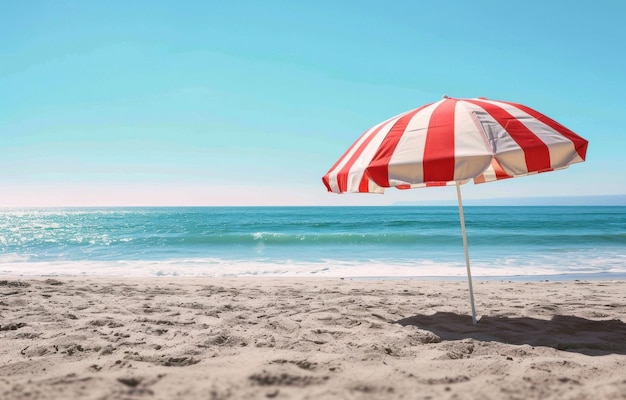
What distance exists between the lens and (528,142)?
2.91 m

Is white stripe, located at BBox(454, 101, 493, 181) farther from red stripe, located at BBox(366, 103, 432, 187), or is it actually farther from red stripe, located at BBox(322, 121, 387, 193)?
red stripe, located at BBox(322, 121, 387, 193)

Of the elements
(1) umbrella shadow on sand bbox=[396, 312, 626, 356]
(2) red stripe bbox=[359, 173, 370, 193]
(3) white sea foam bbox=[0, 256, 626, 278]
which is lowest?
(3) white sea foam bbox=[0, 256, 626, 278]

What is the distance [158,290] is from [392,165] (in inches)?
180

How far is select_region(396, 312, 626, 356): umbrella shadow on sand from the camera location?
3209 millimetres

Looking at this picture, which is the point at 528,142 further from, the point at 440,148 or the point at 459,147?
the point at 440,148

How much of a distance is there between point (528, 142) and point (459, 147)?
20.2 inches

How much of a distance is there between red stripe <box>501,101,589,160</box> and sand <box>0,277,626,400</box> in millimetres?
1519

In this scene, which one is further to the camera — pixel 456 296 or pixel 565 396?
pixel 456 296

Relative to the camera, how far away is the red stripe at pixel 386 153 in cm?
297

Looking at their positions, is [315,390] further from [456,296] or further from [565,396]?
[456,296]

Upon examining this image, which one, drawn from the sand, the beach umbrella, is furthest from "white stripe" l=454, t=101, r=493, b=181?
the sand

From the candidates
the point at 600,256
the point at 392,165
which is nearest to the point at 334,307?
the point at 392,165

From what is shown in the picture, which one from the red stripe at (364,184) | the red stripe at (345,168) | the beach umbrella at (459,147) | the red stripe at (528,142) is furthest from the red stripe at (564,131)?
the red stripe at (364,184)

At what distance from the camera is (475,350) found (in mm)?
3086
